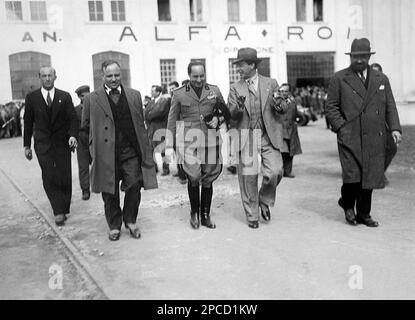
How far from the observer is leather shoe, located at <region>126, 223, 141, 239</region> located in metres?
6.12

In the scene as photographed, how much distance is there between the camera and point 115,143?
6.02 m

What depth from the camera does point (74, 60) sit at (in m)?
27.4

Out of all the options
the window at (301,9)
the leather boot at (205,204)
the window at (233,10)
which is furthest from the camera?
the window at (301,9)

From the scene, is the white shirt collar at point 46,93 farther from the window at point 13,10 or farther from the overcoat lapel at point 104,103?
the window at point 13,10

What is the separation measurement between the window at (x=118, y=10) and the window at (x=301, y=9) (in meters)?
9.93

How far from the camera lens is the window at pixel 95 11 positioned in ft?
89.9

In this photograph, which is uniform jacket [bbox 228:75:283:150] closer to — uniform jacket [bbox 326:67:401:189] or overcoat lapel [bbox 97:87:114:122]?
uniform jacket [bbox 326:67:401:189]

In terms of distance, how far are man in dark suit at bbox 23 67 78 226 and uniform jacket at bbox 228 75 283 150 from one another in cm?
222

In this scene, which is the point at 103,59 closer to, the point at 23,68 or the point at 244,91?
the point at 23,68

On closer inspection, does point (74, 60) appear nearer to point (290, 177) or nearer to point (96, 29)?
point (96, 29)

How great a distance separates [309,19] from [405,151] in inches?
775

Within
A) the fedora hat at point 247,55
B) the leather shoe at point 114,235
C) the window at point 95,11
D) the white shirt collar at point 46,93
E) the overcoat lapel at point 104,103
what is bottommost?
the leather shoe at point 114,235

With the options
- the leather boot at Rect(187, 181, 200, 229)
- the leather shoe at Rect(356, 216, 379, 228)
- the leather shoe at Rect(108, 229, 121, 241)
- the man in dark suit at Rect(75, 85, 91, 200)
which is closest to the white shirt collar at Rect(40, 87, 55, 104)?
the man in dark suit at Rect(75, 85, 91, 200)

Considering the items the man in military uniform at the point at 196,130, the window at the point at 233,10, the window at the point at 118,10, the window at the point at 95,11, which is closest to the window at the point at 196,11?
the window at the point at 233,10
